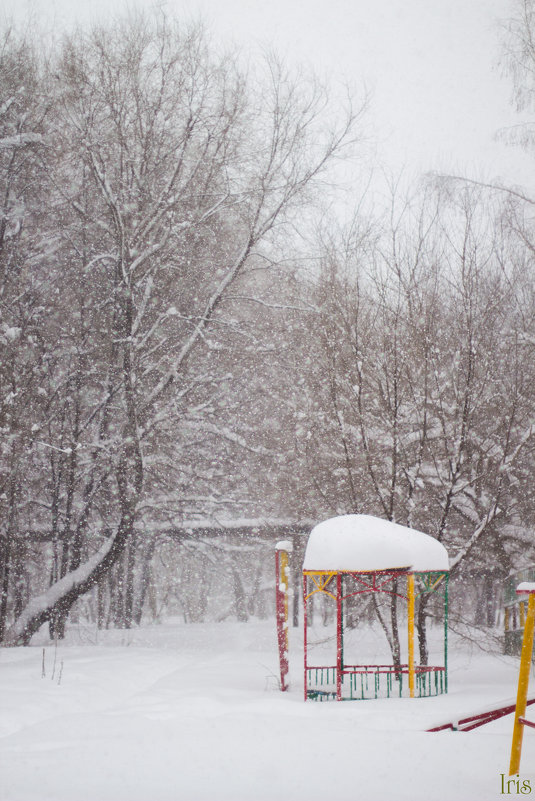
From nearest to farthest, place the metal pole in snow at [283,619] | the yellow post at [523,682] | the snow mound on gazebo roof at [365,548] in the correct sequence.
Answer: the yellow post at [523,682]
the snow mound on gazebo roof at [365,548]
the metal pole in snow at [283,619]

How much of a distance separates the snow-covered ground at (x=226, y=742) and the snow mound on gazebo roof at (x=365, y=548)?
204cm

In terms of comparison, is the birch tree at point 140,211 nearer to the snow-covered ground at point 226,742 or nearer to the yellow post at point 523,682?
the snow-covered ground at point 226,742

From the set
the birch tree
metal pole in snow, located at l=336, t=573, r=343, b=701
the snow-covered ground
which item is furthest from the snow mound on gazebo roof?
the birch tree

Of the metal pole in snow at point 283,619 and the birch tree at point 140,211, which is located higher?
the birch tree at point 140,211

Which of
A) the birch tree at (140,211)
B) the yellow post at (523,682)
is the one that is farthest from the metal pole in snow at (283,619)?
the yellow post at (523,682)

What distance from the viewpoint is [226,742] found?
6859 mm

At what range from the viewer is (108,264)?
17875mm

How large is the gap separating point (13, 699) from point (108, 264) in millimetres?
10799

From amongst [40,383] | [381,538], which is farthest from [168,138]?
[381,538]

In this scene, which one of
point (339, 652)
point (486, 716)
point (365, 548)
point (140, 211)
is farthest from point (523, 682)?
point (140, 211)

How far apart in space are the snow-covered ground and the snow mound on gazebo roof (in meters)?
2.04

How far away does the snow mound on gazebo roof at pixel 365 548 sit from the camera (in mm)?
11391

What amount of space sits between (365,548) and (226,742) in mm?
5072

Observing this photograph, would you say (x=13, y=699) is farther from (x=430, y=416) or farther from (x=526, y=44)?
(x=526, y=44)
